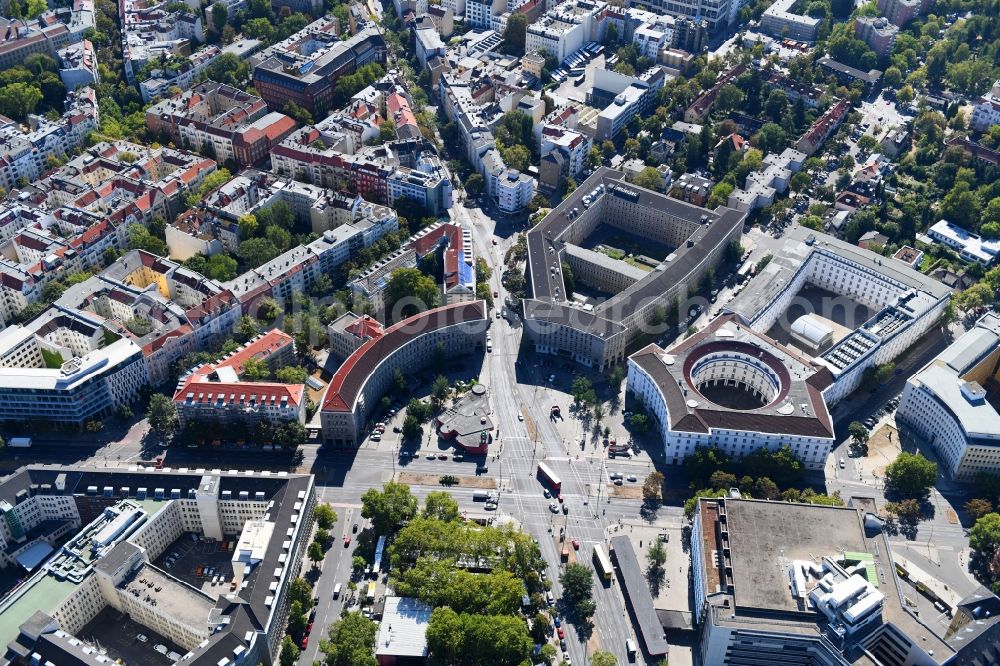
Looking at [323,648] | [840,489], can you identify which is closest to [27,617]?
[323,648]

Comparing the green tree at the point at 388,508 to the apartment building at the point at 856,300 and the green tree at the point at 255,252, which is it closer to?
the green tree at the point at 255,252

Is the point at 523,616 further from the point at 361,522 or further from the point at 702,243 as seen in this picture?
the point at 702,243

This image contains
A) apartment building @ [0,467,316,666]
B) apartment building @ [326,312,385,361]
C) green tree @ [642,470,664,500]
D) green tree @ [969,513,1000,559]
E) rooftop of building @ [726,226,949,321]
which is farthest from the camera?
rooftop of building @ [726,226,949,321]

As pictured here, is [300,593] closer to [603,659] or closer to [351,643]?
[351,643]

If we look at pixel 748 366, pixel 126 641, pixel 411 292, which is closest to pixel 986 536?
pixel 748 366

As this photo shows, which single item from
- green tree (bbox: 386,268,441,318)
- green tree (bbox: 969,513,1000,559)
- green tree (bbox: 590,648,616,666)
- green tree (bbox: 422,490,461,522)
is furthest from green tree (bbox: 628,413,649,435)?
green tree (bbox: 969,513,1000,559)

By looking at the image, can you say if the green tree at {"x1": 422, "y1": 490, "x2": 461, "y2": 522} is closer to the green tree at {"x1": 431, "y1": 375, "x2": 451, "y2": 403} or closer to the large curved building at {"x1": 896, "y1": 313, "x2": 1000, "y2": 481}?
the green tree at {"x1": 431, "y1": 375, "x2": 451, "y2": 403}

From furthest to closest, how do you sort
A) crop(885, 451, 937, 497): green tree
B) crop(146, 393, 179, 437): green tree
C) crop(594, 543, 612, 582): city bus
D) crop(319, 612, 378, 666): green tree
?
crop(146, 393, 179, 437): green tree < crop(885, 451, 937, 497): green tree < crop(594, 543, 612, 582): city bus < crop(319, 612, 378, 666): green tree
